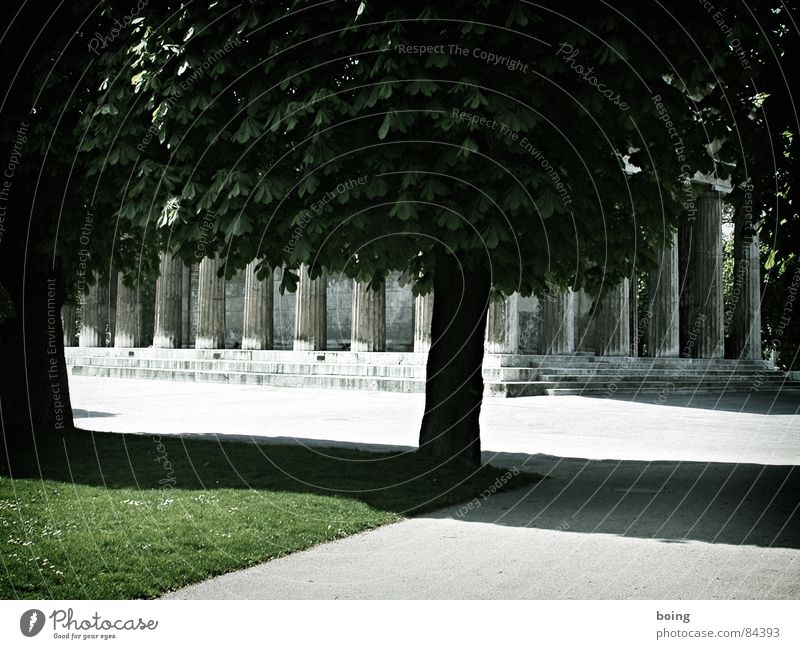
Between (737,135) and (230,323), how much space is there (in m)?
51.9

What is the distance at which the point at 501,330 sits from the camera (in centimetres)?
3919

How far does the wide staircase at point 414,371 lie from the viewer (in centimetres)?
3750

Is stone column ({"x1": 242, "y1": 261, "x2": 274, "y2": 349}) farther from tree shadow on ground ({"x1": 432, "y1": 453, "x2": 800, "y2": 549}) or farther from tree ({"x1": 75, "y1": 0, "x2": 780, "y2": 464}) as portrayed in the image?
tree ({"x1": 75, "y1": 0, "x2": 780, "y2": 464})

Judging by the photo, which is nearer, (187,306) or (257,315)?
(257,315)

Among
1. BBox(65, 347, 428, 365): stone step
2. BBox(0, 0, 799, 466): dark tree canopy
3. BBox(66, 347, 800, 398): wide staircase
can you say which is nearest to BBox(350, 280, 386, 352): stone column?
BBox(65, 347, 428, 365): stone step

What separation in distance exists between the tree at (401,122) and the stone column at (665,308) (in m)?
38.0

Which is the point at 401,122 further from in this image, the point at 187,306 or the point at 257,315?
the point at 187,306

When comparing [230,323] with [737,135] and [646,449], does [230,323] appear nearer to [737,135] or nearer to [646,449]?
[646,449]

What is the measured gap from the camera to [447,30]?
38.3 feet

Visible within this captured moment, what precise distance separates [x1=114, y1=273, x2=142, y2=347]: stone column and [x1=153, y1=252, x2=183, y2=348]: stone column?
2.91 metres

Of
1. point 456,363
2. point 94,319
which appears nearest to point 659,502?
point 456,363

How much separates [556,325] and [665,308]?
425 inches
